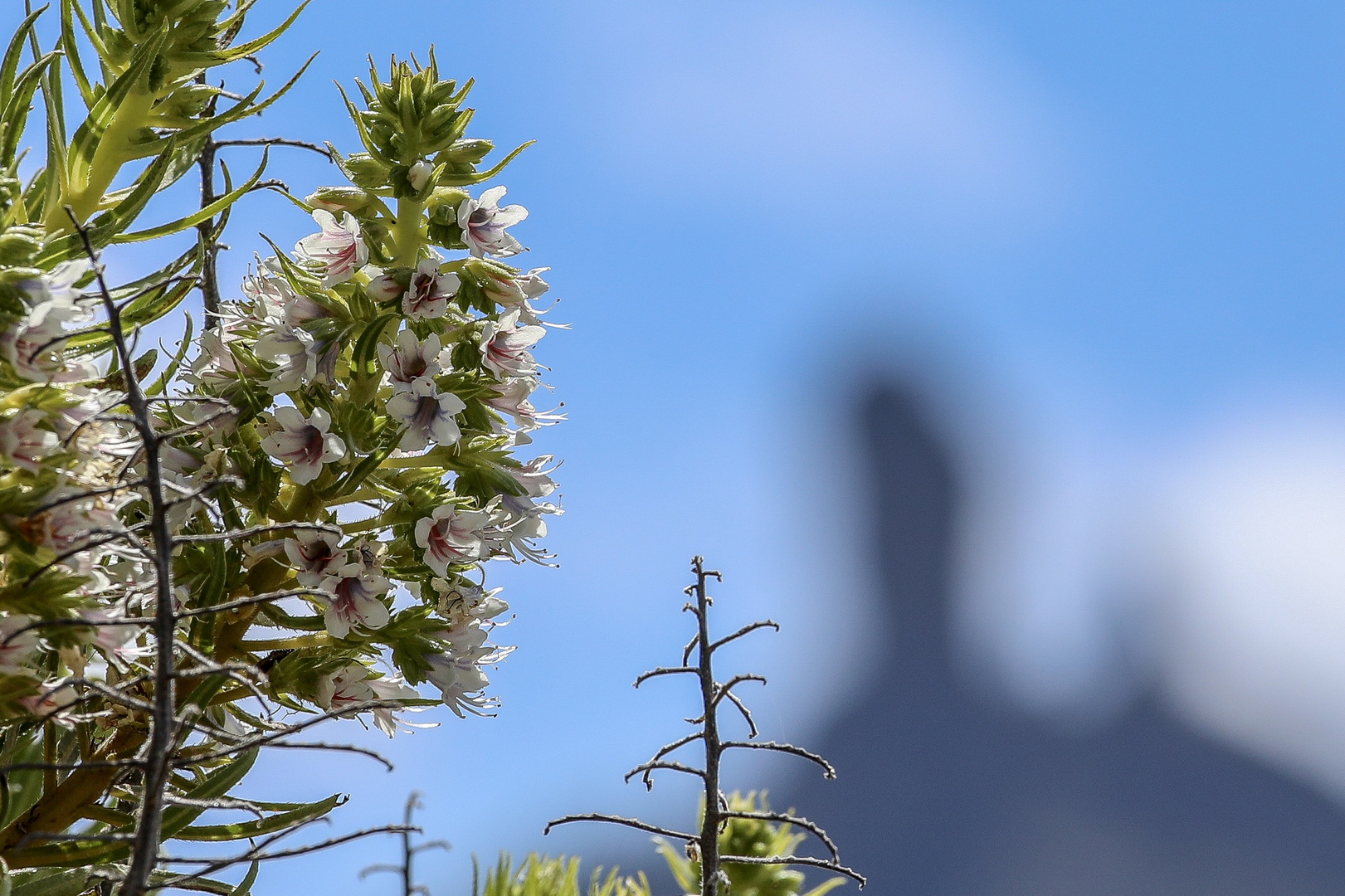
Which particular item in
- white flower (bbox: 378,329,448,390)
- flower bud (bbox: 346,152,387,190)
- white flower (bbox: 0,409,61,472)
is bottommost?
white flower (bbox: 0,409,61,472)

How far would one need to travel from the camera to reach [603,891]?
65.8 inches

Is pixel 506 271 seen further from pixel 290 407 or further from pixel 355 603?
pixel 355 603

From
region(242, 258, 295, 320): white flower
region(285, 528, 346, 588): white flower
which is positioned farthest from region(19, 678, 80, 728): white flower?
region(242, 258, 295, 320): white flower

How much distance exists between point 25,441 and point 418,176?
1.98ft

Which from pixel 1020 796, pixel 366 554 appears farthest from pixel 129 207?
pixel 1020 796

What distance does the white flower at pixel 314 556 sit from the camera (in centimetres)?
144

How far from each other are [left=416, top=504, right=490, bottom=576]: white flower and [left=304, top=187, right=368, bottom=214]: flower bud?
0.43 meters

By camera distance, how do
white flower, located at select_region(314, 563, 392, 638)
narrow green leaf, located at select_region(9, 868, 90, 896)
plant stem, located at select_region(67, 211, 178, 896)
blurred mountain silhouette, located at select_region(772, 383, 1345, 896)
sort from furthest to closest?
blurred mountain silhouette, located at select_region(772, 383, 1345, 896), white flower, located at select_region(314, 563, 392, 638), narrow green leaf, located at select_region(9, 868, 90, 896), plant stem, located at select_region(67, 211, 178, 896)

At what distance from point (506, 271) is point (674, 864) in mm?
863

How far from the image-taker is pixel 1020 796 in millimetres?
70438

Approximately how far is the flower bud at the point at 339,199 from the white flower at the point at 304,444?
308mm

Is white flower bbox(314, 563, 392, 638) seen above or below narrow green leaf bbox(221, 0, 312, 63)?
below

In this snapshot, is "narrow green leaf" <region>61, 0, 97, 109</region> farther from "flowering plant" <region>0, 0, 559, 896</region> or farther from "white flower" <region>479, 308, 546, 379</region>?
"white flower" <region>479, 308, 546, 379</region>

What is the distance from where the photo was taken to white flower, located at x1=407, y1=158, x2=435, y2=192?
1574 millimetres
